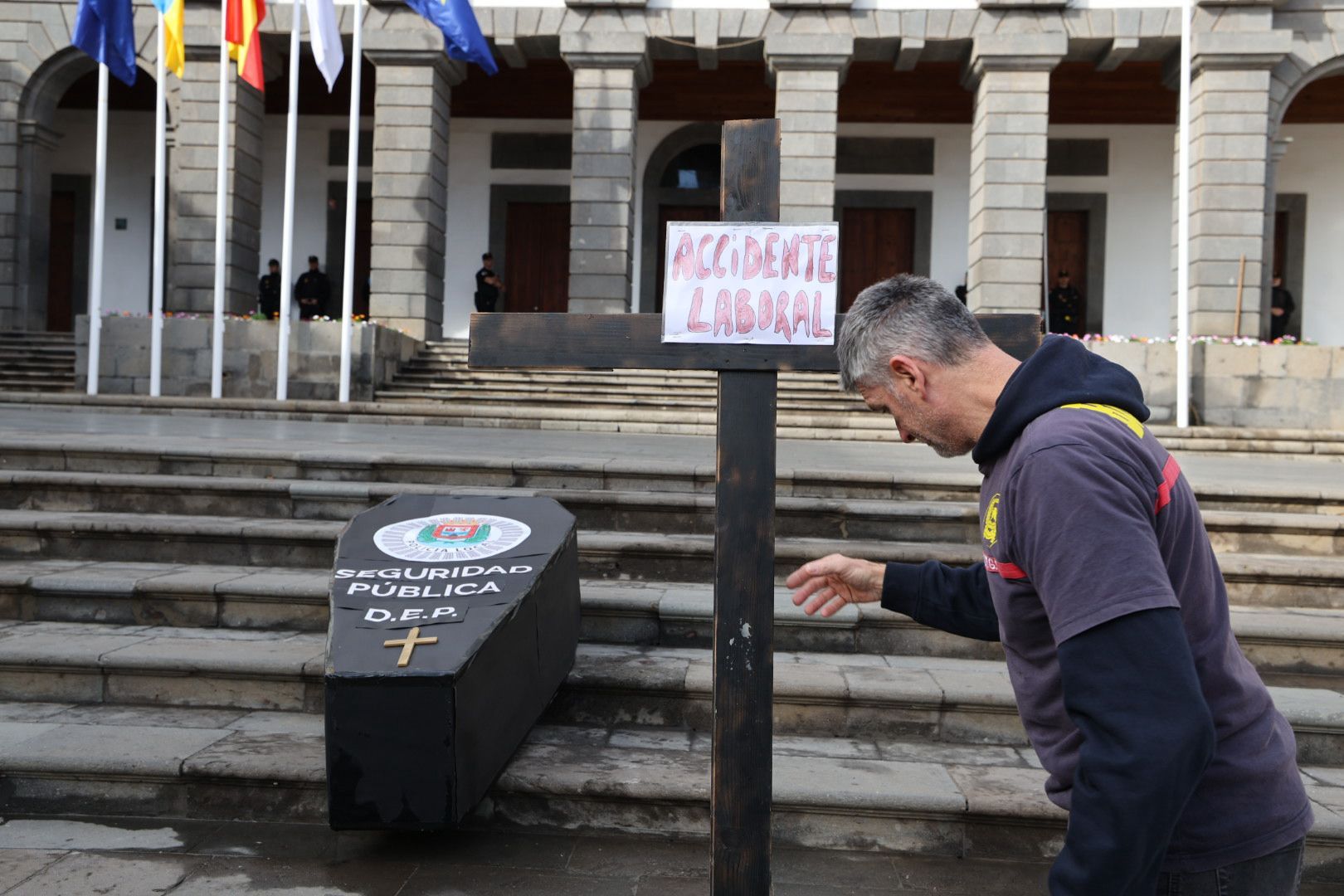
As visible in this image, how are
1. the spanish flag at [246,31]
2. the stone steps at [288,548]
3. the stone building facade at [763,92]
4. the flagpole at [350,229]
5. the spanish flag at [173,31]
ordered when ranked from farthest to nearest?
the stone building facade at [763,92] < the flagpole at [350,229] < the spanish flag at [246,31] < the spanish flag at [173,31] < the stone steps at [288,548]

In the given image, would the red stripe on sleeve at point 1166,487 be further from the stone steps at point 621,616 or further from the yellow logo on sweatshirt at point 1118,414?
the stone steps at point 621,616

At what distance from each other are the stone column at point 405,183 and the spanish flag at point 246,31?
299 centimetres

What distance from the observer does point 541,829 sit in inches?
131

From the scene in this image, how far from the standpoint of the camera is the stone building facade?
1461 cm

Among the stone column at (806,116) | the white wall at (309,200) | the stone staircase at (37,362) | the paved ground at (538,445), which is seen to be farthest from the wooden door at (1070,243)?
the stone staircase at (37,362)

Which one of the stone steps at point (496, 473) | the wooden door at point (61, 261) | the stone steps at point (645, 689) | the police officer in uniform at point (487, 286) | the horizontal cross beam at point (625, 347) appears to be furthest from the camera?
the wooden door at point (61, 261)

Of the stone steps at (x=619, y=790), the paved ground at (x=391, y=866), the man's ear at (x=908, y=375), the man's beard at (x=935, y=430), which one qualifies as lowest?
the paved ground at (x=391, y=866)

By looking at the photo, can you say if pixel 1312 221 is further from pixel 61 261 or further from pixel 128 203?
pixel 61 261

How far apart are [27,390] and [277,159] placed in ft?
24.3

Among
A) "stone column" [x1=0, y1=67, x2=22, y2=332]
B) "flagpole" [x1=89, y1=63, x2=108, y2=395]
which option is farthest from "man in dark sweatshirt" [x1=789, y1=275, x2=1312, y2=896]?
"stone column" [x1=0, y1=67, x2=22, y2=332]

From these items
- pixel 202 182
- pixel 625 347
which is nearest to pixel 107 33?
pixel 202 182

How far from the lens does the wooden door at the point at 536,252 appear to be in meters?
19.2

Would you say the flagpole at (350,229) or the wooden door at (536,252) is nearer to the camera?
the flagpole at (350,229)

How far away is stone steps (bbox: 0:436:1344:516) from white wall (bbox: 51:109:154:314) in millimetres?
14457
